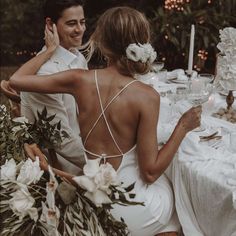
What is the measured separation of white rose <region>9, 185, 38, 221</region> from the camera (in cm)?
130

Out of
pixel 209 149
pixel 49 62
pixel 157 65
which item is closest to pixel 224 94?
pixel 157 65

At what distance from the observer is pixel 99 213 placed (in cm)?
142

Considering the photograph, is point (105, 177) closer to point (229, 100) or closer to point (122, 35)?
point (122, 35)

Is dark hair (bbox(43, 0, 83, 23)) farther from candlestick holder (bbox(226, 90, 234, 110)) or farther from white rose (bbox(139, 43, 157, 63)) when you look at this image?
candlestick holder (bbox(226, 90, 234, 110))

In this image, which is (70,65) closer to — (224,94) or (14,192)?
(224,94)

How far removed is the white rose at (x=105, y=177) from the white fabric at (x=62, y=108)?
96cm

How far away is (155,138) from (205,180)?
9.5 inches

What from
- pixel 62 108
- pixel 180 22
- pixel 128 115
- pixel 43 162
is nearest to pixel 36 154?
pixel 43 162

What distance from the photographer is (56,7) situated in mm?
2346

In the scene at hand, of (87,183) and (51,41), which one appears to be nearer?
(87,183)

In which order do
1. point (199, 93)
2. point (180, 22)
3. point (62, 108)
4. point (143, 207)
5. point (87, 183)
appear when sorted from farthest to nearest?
point (180, 22) < point (62, 108) < point (199, 93) < point (143, 207) < point (87, 183)

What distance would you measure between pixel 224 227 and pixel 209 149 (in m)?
0.32

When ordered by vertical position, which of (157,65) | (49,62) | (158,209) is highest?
(49,62)

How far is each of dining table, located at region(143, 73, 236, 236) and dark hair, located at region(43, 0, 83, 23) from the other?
0.81 m
